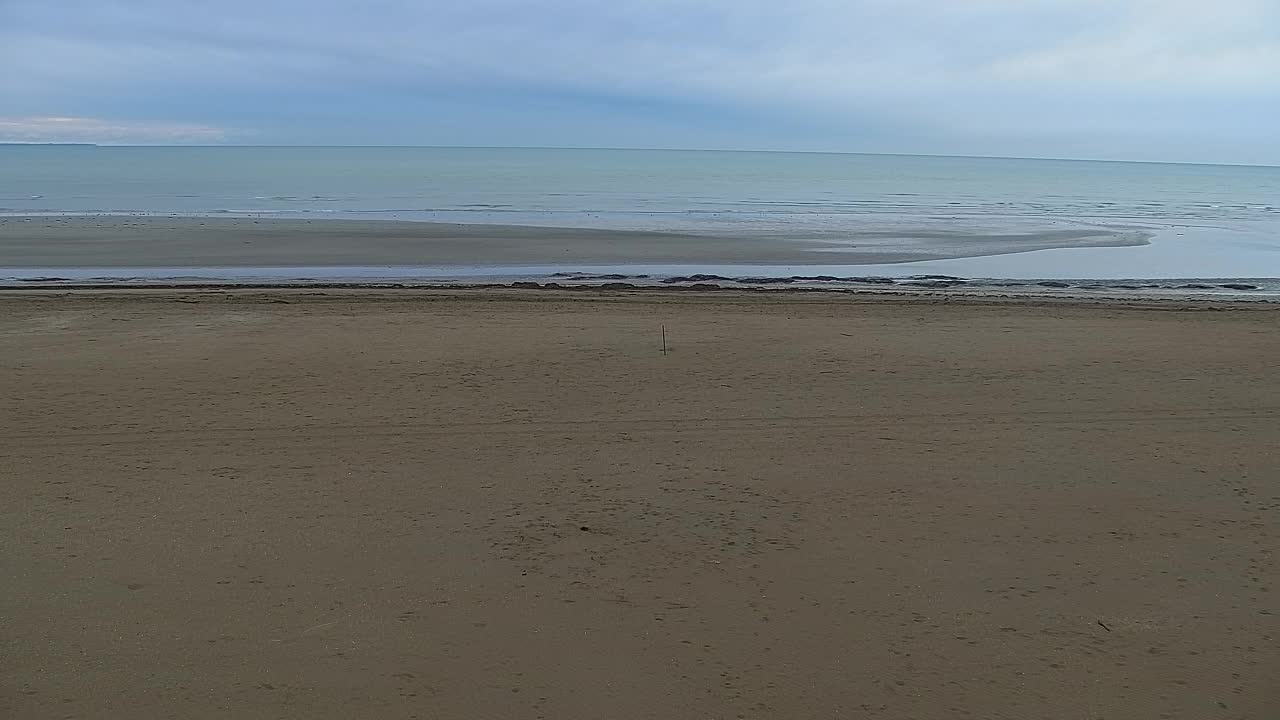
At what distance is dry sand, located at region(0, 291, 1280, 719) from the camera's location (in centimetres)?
386

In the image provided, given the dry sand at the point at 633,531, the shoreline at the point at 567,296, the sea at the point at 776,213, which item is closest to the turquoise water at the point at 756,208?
the sea at the point at 776,213

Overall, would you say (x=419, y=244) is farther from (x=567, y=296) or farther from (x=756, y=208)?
(x=756, y=208)

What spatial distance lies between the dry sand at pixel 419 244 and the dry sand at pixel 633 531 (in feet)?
36.8

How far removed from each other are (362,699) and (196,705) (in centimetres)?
62

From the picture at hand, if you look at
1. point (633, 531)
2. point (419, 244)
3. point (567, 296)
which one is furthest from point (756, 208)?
point (633, 531)

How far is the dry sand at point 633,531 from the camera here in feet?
12.6

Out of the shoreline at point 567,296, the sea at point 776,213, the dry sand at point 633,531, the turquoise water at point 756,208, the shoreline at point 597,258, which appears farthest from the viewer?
the turquoise water at point 756,208

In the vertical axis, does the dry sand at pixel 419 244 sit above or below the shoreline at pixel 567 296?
above

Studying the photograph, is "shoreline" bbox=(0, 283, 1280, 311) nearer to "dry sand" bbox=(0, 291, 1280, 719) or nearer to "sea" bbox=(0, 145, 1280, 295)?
"sea" bbox=(0, 145, 1280, 295)

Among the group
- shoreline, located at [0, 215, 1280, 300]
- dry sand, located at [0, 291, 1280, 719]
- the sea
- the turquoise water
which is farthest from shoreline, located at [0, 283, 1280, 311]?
the turquoise water

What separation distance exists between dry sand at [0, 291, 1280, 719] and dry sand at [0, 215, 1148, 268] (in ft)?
36.8

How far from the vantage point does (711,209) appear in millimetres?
39188

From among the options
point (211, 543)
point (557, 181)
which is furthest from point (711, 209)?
point (211, 543)

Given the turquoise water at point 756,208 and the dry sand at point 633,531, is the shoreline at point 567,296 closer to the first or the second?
the dry sand at point 633,531
